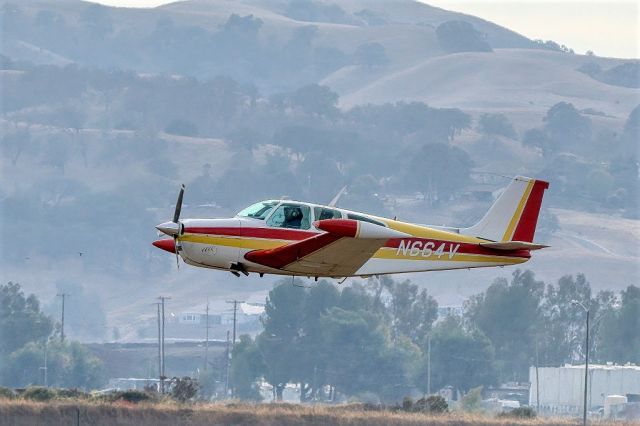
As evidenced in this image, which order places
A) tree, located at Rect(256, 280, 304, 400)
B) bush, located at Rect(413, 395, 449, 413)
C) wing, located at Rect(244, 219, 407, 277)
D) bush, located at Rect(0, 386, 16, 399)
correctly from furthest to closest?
tree, located at Rect(256, 280, 304, 400), bush, located at Rect(413, 395, 449, 413), bush, located at Rect(0, 386, 16, 399), wing, located at Rect(244, 219, 407, 277)

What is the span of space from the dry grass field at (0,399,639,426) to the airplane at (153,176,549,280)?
15791mm

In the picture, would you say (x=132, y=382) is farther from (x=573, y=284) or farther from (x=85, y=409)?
(x=85, y=409)

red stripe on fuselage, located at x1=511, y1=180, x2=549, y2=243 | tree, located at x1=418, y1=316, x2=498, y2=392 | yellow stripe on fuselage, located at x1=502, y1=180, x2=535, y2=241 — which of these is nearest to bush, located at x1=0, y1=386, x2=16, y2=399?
yellow stripe on fuselage, located at x1=502, y1=180, x2=535, y2=241

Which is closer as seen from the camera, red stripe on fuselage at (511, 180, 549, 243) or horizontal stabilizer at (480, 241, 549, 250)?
horizontal stabilizer at (480, 241, 549, 250)

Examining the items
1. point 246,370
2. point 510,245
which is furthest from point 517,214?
point 246,370

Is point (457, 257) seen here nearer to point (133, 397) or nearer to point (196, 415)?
point (196, 415)

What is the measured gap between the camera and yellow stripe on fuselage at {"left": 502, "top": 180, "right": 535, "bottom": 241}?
50.4 m

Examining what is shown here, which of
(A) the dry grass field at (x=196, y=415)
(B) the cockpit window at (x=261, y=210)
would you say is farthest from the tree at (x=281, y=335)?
(B) the cockpit window at (x=261, y=210)

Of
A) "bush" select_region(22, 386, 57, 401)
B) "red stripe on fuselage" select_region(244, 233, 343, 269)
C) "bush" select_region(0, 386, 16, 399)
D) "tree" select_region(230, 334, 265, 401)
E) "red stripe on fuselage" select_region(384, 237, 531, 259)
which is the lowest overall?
"tree" select_region(230, 334, 265, 401)

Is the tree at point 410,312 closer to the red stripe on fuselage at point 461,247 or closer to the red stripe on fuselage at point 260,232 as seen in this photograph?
the red stripe on fuselage at point 461,247

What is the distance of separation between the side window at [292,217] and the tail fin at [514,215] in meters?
5.33

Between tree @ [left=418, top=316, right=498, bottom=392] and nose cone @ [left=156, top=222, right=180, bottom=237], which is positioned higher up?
nose cone @ [left=156, top=222, right=180, bottom=237]

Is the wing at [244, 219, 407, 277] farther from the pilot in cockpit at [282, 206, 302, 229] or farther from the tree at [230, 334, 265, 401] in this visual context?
the tree at [230, 334, 265, 401]

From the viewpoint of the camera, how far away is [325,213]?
46.5 m
